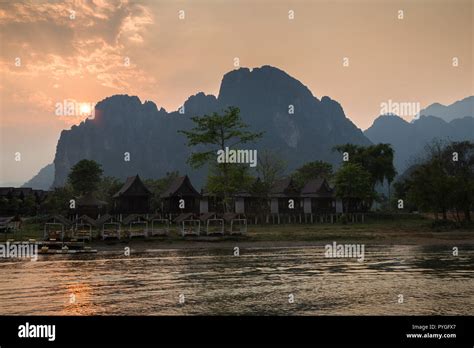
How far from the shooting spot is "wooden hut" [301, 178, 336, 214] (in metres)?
83.4

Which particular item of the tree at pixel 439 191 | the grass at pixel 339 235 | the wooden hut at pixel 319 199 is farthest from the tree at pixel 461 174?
the wooden hut at pixel 319 199

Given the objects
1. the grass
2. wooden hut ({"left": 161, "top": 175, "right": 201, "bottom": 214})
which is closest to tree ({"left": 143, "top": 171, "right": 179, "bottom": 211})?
wooden hut ({"left": 161, "top": 175, "right": 201, "bottom": 214})

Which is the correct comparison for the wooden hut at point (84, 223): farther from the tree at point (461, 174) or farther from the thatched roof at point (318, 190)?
the tree at point (461, 174)

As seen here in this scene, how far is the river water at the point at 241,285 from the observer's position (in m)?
19.5

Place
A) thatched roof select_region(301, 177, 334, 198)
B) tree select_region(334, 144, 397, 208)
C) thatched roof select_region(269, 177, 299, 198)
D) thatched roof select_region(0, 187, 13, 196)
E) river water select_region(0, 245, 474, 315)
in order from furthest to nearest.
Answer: tree select_region(334, 144, 397, 208) < thatched roof select_region(0, 187, 13, 196) < thatched roof select_region(301, 177, 334, 198) < thatched roof select_region(269, 177, 299, 198) < river water select_region(0, 245, 474, 315)

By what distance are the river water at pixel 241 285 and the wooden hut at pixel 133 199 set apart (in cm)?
3476

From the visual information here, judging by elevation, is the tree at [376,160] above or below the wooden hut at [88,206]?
above

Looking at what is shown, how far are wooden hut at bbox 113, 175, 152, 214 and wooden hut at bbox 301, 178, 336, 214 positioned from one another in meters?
28.6

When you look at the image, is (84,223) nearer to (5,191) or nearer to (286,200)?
(286,200)

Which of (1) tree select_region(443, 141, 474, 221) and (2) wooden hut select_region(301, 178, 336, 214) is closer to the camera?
(1) tree select_region(443, 141, 474, 221)

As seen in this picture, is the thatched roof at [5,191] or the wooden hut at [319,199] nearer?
the wooden hut at [319,199]

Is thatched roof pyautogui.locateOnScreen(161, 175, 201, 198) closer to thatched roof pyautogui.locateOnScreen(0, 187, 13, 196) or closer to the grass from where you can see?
the grass

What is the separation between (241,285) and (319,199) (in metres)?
60.9
